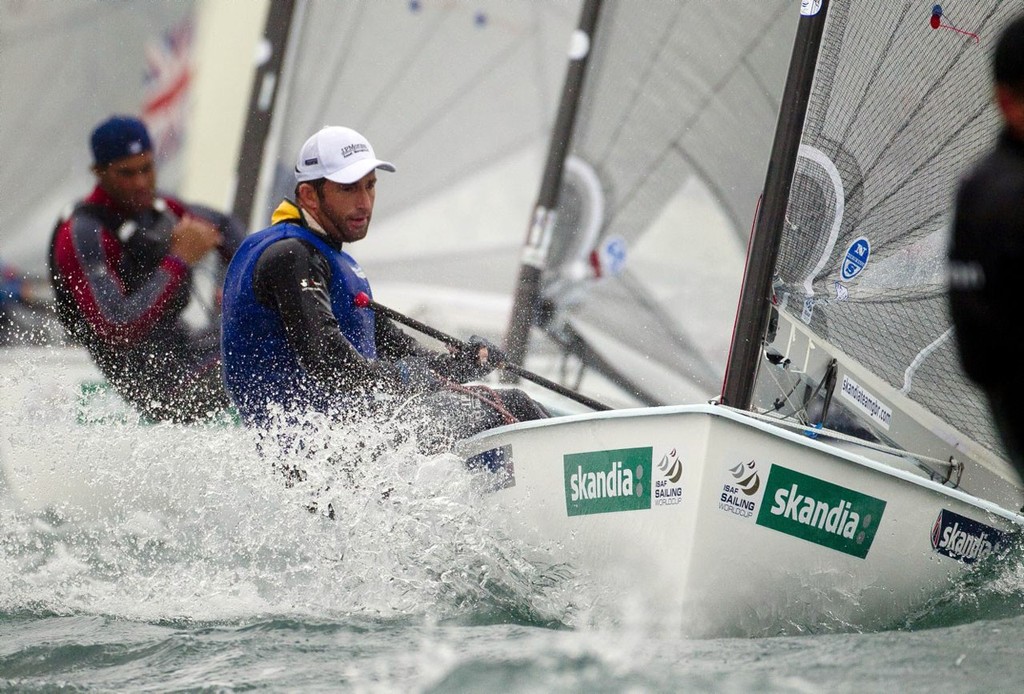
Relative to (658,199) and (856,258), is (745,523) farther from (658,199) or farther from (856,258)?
(658,199)

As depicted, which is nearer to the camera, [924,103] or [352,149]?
[352,149]

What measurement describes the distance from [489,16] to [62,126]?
7.57 ft

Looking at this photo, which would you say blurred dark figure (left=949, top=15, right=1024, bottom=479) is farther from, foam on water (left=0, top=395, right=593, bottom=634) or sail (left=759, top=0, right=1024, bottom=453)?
sail (left=759, top=0, right=1024, bottom=453)

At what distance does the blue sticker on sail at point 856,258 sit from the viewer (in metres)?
3.13

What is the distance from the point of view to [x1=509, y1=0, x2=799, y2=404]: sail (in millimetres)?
5414

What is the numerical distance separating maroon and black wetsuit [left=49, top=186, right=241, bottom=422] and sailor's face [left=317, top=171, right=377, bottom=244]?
1.53 m

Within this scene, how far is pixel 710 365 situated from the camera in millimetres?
5762

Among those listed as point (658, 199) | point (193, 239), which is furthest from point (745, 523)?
point (658, 199)

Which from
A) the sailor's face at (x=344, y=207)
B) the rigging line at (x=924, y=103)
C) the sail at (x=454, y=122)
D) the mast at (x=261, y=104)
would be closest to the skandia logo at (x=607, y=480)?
the sailor's face at (x=344, y=207)

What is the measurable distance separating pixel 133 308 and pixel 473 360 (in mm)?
1809

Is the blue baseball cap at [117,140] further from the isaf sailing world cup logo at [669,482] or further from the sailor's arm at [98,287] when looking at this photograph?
the isaf sailing world cup logo at [669,482]

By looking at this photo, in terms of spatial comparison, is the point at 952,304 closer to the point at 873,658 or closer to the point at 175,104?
the point at 873,658

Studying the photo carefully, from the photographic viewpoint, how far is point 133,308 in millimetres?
4363

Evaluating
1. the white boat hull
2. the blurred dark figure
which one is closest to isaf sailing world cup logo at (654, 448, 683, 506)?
the white boat hull
